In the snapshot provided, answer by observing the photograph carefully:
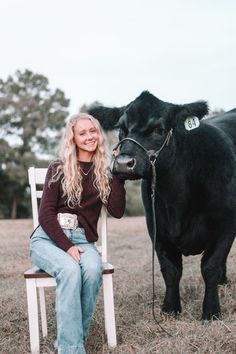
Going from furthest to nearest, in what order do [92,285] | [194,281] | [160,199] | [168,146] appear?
[194,281], [160,199], [168,146], [92,285]

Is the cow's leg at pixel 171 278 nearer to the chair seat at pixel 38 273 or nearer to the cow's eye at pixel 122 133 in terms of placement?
the chair seat at pixel 38 273

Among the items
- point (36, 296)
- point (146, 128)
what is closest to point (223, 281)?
point (146, 128)

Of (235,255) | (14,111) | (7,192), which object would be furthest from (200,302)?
(14,111)

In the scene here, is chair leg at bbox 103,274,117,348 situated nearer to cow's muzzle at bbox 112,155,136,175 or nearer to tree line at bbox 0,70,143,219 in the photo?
cow's muzzle at bbox 112,155,136,175

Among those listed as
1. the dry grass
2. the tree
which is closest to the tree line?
the tree

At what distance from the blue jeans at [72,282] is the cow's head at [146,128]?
0.61 metres

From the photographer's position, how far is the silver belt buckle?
163 inches

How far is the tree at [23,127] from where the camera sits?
2808cm

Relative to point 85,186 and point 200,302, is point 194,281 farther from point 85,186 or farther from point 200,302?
point 85,186

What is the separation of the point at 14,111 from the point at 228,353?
28.6 m

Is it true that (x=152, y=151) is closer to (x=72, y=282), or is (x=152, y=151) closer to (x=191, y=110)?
(x=191, y=110)

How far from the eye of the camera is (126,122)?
4422 mm

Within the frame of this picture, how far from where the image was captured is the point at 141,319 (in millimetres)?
4730

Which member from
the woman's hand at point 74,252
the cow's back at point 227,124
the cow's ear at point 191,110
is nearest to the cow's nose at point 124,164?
the woman's hand at point 74,252
